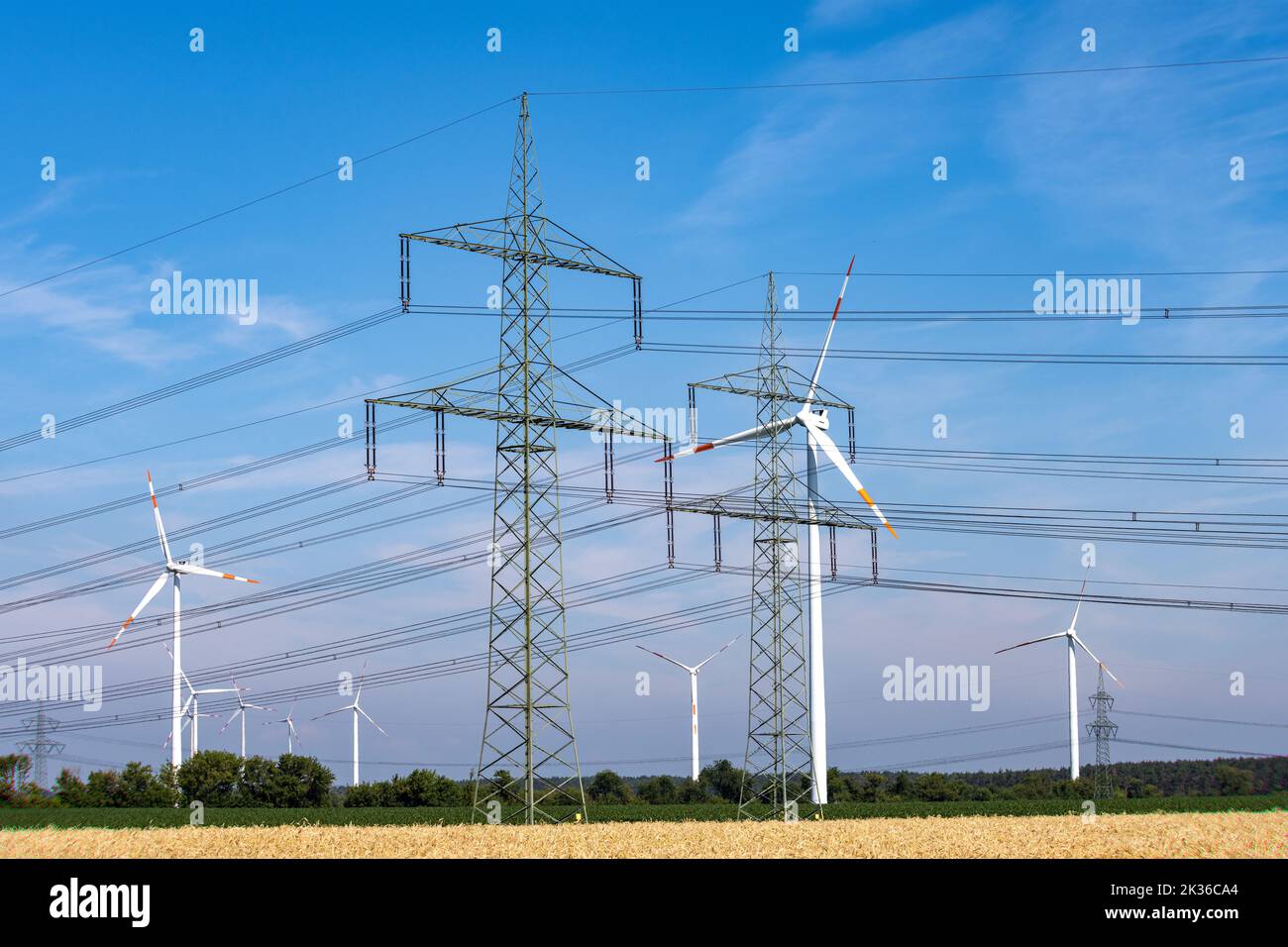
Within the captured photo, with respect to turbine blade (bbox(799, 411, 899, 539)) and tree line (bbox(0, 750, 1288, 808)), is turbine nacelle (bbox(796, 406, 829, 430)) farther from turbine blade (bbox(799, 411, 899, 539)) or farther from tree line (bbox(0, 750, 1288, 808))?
tree line (bbox(0, 750, 1288, 808))

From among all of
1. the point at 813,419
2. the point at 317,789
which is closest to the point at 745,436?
the point at 813,419

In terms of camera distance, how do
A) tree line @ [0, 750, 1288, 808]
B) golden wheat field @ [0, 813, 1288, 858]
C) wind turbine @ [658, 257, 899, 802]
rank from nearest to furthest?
1. golden wheat field @ [0, 813, 1288, 858]
2. wind turbine @ [658, 257, 899, 802]
3. tree line @ [0, 750, 1288, 808]

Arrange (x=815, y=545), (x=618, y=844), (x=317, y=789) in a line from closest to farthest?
(x=618, y=844)
(x=815, y=545)
(x=317, y=789)

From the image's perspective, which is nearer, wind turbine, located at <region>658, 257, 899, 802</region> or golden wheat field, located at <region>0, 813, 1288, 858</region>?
golden wheat field, located at <region>0, 813, 1288, 858</region>

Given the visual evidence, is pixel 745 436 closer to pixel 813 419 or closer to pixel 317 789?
pixel 813 419

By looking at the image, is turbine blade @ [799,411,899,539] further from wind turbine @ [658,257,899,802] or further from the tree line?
the tree line

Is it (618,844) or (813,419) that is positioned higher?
(813,419)

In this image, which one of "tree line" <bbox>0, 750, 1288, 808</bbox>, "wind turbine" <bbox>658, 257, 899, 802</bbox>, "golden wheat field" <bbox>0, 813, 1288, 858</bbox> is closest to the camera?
"golden wheat field" <bbox>0, 813, 1288, 858</bbox>

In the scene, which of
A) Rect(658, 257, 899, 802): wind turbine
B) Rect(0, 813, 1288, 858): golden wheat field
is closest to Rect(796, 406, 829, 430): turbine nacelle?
Rect(658, 257, 899, 802): wind turbine

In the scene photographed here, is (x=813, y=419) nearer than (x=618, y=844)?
No

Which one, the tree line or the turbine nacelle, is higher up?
the turbine nacelle

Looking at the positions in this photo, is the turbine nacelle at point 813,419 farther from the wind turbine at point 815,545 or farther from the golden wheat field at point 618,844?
the golden wheat field at point 618,844
